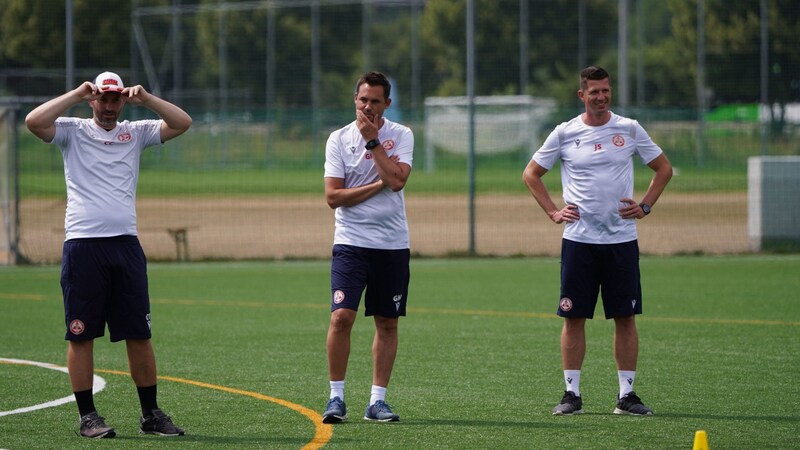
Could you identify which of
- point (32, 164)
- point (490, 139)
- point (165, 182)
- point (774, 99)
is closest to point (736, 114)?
point (774, 99)

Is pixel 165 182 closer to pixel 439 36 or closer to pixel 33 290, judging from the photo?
pixel 33 290

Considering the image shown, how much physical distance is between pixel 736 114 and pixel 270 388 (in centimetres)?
2550

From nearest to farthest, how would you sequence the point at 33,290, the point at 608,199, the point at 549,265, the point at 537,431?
1. the point at 537,431
2. the point at 608,199
3. the point at 33,290
4. the point at 549,265

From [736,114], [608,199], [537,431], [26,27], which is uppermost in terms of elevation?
[26,27]

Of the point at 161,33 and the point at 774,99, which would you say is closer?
the point at 774,99

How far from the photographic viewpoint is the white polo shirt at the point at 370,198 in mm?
8125

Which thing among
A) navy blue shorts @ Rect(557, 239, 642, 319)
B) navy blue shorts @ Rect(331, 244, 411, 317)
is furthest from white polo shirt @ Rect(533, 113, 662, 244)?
navy blue shorts @ Rect(331, 244, 411, 317)

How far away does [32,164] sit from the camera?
2462cm

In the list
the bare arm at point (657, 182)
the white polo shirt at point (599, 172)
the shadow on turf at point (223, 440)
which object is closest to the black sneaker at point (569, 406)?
the white polo shirt at point (599, 172)

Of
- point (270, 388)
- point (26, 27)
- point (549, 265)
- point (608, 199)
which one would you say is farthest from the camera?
point (26, 27)

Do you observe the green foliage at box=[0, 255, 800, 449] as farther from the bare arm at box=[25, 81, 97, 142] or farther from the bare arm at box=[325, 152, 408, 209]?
the bare arm at box=[25, 81, 97, 142]

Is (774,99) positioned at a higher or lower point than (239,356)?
higher

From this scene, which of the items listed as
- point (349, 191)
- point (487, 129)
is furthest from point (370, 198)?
point (487, 129)

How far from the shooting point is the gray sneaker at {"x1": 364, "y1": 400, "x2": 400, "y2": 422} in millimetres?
8094
